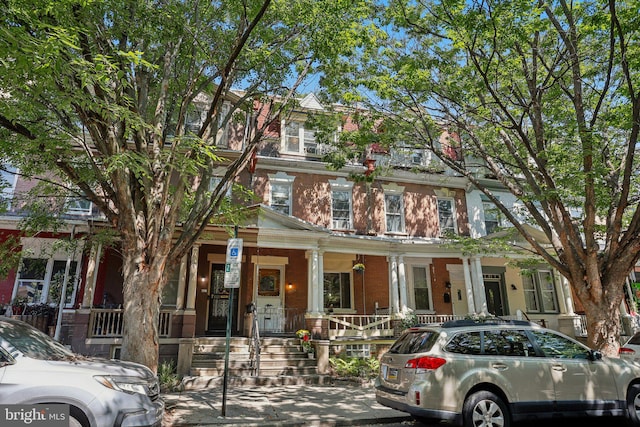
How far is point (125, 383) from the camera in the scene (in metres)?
4.69

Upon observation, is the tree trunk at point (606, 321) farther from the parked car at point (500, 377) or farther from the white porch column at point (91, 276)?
the white porch column at point (91, 276)

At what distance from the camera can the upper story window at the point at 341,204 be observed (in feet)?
53.2

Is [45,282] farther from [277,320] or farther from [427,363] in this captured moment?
[427,363]

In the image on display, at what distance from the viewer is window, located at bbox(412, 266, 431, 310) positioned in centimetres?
1722

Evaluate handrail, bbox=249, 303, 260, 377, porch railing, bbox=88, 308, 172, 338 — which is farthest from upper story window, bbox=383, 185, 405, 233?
porch railing, bbox=88, 308, 172, 338

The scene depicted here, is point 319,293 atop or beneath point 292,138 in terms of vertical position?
beneath

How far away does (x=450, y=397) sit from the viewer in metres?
5.43

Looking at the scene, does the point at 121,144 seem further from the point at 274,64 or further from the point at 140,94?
the point at 274,64

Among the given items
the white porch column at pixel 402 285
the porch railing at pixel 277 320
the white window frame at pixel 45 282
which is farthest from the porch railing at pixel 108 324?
the white porch column at pixel 402 285

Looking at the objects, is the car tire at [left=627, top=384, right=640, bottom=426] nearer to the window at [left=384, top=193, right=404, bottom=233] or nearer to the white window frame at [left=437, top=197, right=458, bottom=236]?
the window at [left=384, top=193, right=404, bottom=233]

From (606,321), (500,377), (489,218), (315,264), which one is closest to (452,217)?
(489,218)

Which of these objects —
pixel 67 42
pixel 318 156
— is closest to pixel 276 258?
pixel 318 156

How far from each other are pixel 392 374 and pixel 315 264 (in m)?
7.66

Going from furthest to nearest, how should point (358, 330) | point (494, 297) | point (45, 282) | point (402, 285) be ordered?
1. point (494, 297)
2. point (402, 285)
3. point (358, 330)
4. point (45, 282)
